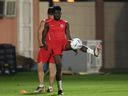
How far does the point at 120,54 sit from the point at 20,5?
805cm

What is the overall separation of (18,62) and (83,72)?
5.79 metres

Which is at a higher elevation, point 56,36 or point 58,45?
point 56,36

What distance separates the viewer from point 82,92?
18547 mm

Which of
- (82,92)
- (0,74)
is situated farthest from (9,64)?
(82,92)

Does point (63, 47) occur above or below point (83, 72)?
above

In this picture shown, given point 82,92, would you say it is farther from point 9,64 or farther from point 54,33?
point 9,64

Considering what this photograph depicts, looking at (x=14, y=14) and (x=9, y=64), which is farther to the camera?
(x=14, y=14)

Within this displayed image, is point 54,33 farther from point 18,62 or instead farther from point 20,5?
point 20,5

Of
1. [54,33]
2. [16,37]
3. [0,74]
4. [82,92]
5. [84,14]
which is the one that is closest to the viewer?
[54,33]

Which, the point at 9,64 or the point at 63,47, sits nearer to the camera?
the point at 63,47

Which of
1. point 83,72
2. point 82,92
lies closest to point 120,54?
point 83,72

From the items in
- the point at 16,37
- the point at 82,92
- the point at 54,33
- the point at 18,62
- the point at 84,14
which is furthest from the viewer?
the point at 84,14

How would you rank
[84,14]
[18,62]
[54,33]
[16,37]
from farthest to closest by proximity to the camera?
[84,14] → [16,37] → [18,62] → [54,33]

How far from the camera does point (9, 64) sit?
111 ft
